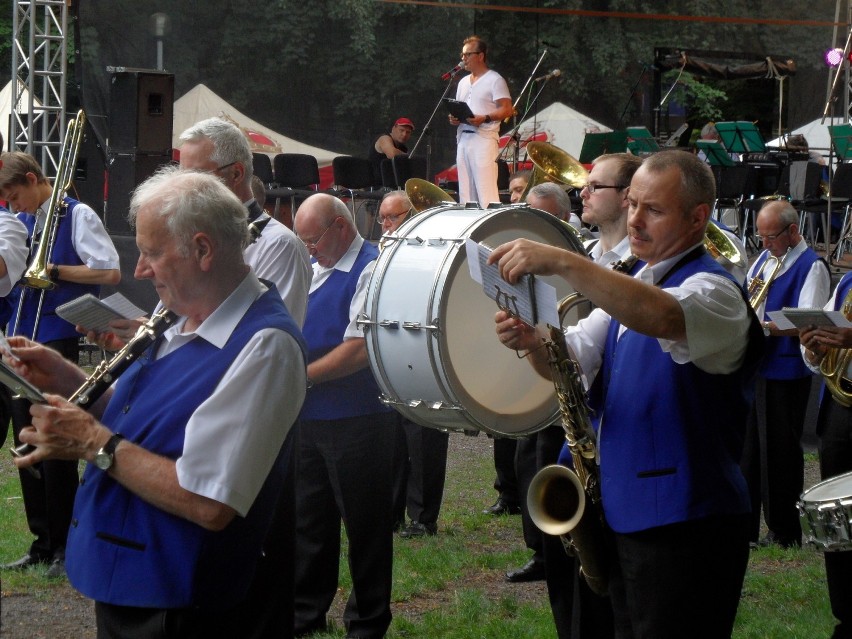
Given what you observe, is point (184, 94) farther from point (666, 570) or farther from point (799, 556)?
point (666, 570)

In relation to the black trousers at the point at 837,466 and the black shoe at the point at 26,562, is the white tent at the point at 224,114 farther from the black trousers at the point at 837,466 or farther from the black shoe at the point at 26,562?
the black trousers at the point at 837,466

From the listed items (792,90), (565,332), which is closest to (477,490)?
(565,332)

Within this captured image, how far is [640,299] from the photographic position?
2.91 meters

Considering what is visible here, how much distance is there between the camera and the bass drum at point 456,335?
14.1 ft

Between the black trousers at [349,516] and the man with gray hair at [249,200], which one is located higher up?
the man with gray hair at [249,200]

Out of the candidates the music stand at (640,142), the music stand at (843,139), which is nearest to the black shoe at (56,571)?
the music stand at (843,139)

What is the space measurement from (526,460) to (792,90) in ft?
62.7

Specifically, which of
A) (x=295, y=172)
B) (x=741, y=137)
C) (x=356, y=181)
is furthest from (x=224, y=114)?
(x=741, y=137)

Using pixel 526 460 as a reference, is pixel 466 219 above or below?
above

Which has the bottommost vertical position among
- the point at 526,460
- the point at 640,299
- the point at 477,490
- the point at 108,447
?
the point at 477,490

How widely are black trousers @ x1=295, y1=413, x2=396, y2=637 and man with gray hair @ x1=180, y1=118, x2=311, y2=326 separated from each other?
0.91 meters

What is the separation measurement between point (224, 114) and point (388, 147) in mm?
5192

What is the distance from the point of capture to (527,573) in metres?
6.29

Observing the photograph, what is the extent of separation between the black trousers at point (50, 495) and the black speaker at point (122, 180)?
6699mm
